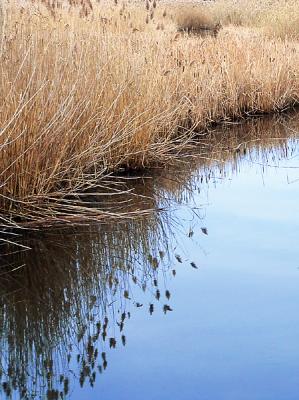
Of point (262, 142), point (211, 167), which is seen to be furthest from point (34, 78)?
point (262, 142)

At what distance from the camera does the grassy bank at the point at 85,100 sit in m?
4.57

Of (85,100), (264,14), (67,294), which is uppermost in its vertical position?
(264,14)

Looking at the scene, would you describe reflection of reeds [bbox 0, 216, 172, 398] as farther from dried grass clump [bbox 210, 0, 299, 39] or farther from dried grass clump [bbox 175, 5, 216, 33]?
dried grass clump [bbox 175, 5, 216, 33]

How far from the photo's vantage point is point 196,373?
9.39ft

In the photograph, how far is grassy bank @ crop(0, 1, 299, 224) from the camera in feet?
15.0

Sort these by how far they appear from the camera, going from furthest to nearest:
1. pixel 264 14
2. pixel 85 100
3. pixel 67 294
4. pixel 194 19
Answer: pixel 194 19 < pixel 264 14 < pixel 85 100 < pixel 67 294

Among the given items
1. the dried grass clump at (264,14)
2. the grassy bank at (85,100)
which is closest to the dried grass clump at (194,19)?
the dried grass clump at (264,14)

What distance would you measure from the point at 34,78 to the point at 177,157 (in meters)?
2.24

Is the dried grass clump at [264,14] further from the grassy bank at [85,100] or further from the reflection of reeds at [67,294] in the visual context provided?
the reflection of reeds at [67,294]

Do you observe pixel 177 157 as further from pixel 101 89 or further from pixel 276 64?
pixel 276 64

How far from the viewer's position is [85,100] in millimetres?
5301

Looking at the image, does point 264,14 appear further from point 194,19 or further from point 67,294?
point 67,294

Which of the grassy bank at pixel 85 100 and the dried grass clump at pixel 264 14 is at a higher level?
the dried grass clump at pixel 264 14

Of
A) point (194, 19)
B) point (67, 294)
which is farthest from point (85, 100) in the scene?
point (194, 19)
